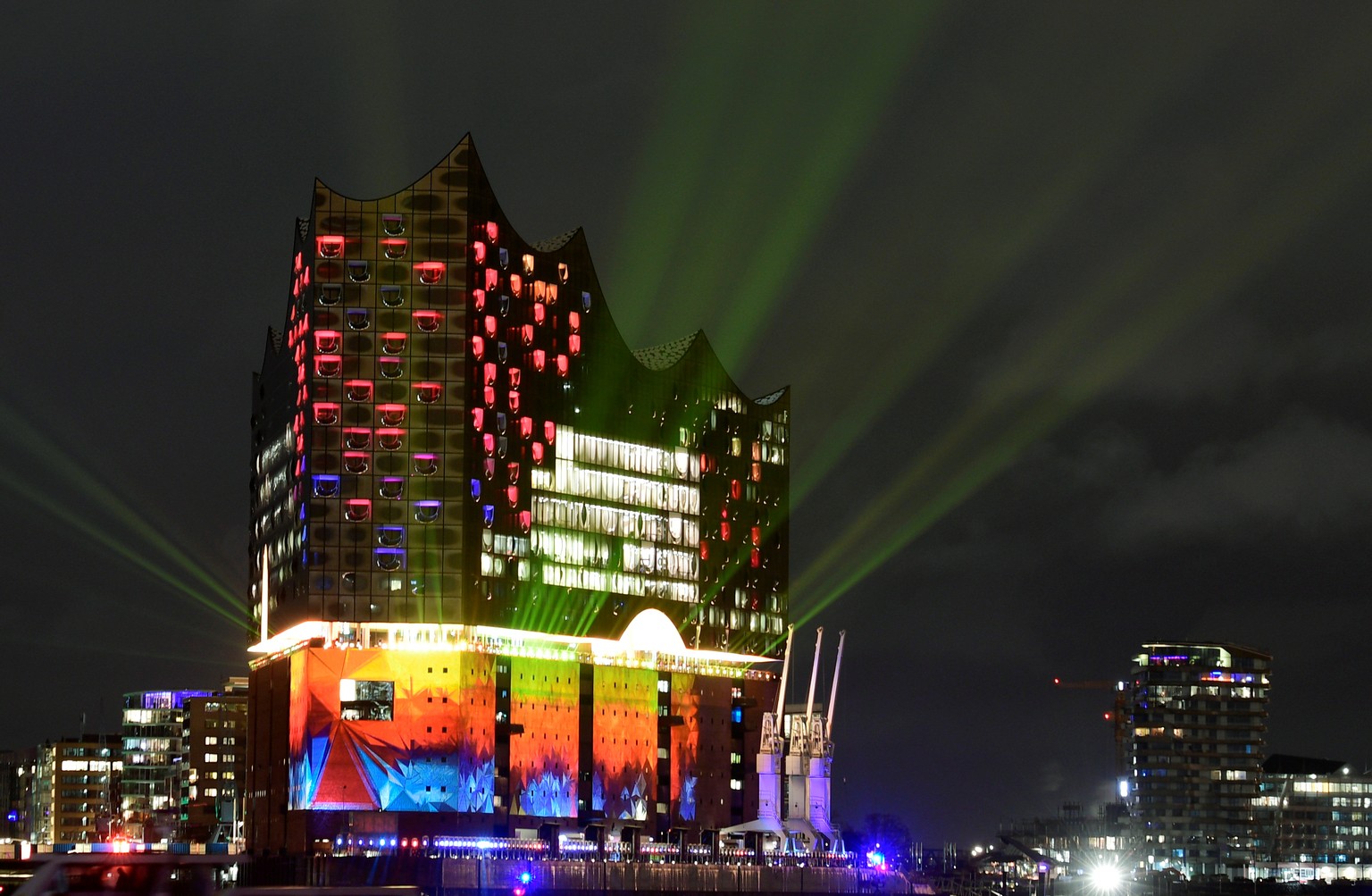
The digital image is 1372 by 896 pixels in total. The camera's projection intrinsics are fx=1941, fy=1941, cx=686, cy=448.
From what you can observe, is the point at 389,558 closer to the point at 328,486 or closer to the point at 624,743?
the point at 328,486

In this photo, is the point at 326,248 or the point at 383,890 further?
the point at 326,248

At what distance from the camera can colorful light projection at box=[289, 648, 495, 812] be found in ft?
565

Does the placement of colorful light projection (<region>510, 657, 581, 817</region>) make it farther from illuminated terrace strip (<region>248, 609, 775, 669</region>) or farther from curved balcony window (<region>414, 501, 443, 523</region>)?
curved balcony window (<region>414, 501, 443, 523</region>)

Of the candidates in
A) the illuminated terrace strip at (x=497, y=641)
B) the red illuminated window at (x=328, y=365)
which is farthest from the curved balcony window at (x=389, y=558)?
the red illuminated window at (x=328, y=365)

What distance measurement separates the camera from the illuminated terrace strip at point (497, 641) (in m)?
174

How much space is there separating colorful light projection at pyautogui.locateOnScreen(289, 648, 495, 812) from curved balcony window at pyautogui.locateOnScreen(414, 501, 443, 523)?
12.2m

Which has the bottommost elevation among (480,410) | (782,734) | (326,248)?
(782,734)

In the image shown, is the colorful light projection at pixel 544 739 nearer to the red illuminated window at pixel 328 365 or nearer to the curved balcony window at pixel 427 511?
the curved balcony window at pixel 427 511

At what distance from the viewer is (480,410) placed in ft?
585

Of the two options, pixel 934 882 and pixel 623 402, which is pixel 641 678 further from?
pixel 934 882

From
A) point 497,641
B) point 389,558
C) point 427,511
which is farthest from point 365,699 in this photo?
point 427,511

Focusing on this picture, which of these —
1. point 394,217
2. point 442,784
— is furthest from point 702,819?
point 394,217

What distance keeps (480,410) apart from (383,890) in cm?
11601

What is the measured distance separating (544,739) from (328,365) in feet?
133
